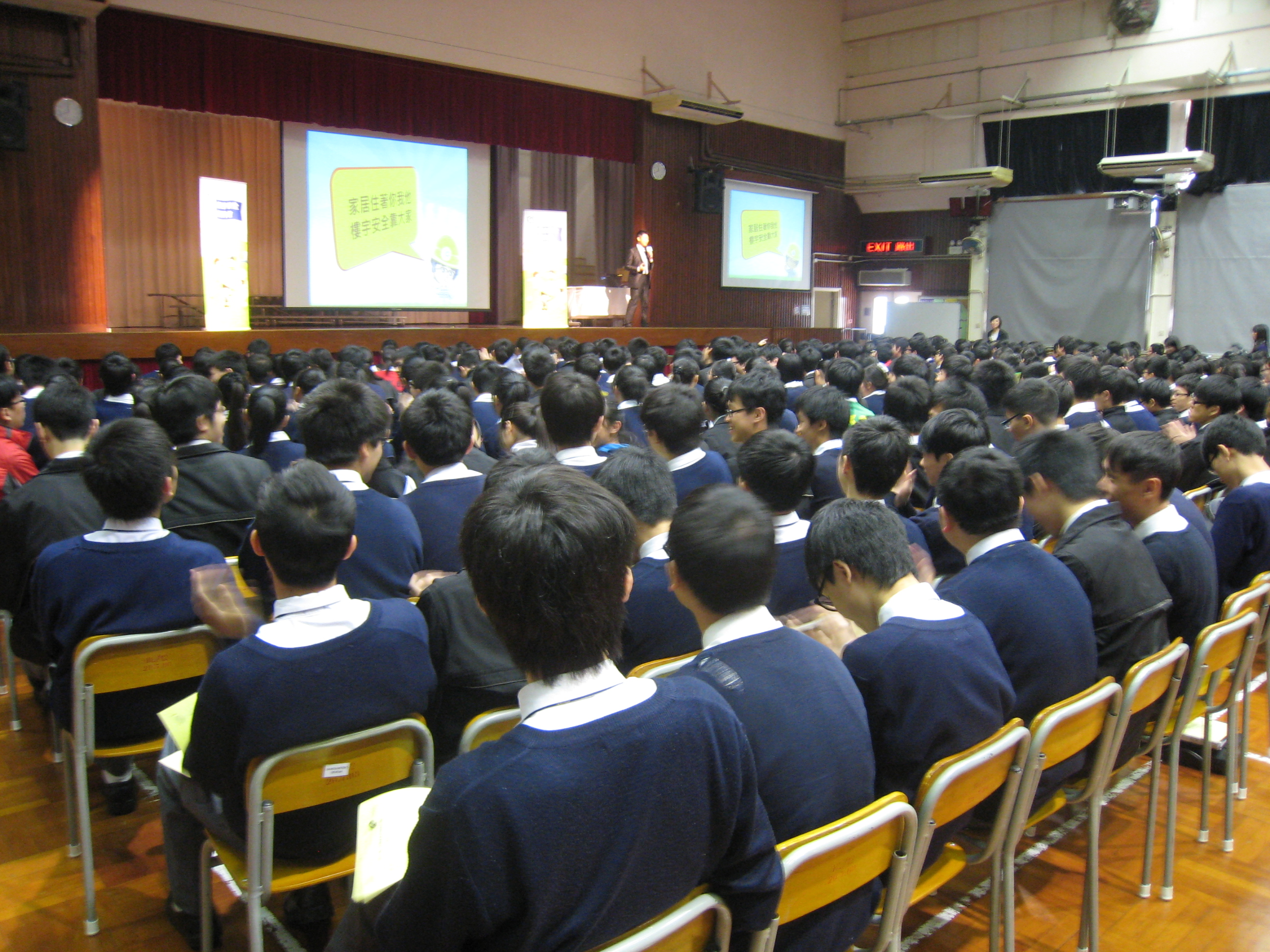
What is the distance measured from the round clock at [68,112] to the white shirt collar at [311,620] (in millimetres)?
8702

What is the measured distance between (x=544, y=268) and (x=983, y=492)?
984 cm

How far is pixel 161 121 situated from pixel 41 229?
3617 mm

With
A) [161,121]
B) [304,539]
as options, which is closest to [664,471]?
[304,539]

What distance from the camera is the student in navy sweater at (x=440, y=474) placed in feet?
9.41

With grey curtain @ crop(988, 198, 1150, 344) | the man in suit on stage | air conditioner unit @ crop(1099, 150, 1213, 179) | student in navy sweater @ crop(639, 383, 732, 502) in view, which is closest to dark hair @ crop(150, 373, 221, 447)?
student in navy sweater @ crop(639, 383, 732, 502)

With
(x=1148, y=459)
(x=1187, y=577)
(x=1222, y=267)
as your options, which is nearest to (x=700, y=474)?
(x=1148, y=459)

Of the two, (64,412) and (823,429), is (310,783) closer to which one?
(64,412)

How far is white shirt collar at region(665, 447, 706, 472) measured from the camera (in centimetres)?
347

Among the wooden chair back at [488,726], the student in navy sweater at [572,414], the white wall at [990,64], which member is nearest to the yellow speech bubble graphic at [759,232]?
the white wall at [990,64]

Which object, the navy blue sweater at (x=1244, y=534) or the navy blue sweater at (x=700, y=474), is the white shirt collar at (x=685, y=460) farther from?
the navy blue sweater at (x=1244, y=534)

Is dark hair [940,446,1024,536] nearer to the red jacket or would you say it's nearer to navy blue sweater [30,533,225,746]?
navy blue sweater [30,533,225,746]

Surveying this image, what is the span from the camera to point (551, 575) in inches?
41.8

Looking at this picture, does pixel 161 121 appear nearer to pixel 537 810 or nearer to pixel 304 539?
pixel 304 539

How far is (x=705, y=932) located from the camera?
1.17 meters
